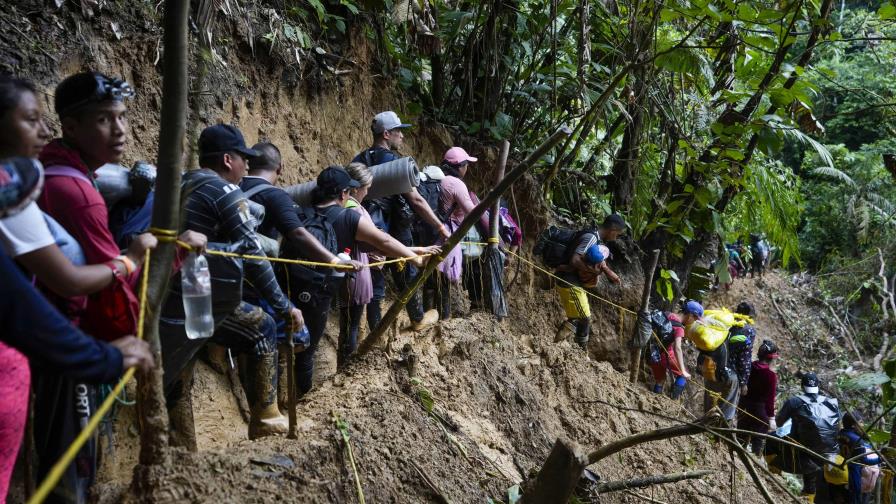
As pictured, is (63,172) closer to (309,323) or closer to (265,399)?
(265,399)

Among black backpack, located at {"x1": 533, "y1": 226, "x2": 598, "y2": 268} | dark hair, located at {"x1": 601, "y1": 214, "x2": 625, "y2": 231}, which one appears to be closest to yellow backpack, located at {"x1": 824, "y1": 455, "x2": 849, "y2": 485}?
dark hair, located at {"x1": 601, "y1": 214, "x2": 625, "y2": 231}

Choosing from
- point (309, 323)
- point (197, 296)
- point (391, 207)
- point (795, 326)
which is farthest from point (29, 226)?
point (795, 326)

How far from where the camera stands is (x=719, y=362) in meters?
9.87

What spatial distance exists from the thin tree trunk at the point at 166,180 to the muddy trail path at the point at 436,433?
417 millimetres

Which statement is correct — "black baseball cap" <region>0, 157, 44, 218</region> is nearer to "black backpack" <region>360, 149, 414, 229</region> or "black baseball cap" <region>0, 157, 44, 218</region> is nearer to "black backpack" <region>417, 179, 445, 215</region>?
"black backpack" <region>360, 149, 414, 229</region>

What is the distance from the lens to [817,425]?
8.95 metres

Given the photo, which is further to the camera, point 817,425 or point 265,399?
point 817,425

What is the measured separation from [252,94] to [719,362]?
272 inches

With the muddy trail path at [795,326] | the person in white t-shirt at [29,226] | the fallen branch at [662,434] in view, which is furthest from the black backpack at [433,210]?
the muddy trail path at [795,326]

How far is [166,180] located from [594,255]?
246 inches

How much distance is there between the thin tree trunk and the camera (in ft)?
8.51

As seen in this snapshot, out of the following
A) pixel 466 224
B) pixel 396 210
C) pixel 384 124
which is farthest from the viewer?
pixel 384 124

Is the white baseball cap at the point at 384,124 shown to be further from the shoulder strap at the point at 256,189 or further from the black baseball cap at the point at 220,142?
the black baseball cap at the point at 220,142

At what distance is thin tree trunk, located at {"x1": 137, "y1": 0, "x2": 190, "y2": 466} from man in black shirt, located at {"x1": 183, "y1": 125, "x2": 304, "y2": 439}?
2.95ft
